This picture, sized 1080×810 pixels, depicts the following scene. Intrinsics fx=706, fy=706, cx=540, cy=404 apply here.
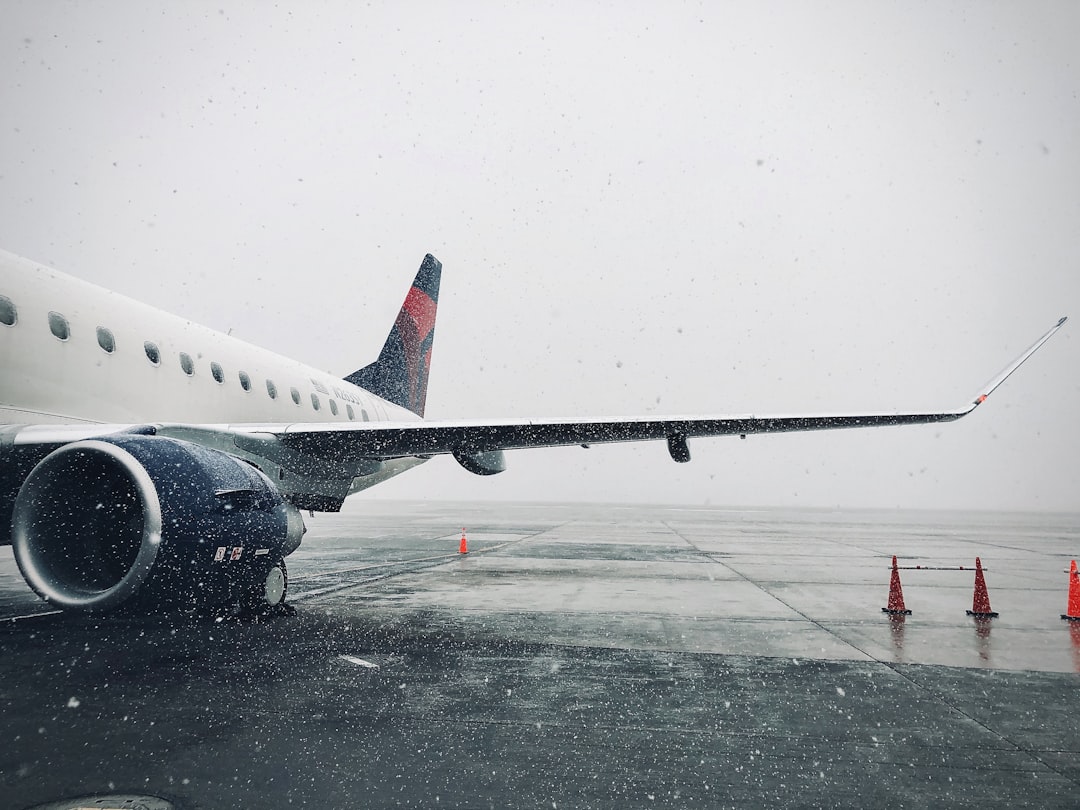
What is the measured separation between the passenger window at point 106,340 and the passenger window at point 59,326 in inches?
16.4

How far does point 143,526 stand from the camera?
567cm

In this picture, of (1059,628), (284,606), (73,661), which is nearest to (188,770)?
(73,661)

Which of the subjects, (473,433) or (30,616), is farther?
(473,433)

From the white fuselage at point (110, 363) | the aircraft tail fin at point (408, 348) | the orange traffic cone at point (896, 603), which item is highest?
the aircraft tail fin at point (408, 348)

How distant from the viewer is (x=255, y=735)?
4176mm

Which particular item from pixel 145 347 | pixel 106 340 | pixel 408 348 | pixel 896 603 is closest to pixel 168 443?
pixel 106 340

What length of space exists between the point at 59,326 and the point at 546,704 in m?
6.38

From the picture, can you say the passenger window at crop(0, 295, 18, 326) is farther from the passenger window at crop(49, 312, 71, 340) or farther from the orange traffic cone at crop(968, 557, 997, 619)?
the orange traffic cone at crop(968, 557, 997, 619)

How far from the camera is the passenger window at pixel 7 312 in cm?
680

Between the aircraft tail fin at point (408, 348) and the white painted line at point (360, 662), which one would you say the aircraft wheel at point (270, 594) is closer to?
the white painted line at point (360, 662)

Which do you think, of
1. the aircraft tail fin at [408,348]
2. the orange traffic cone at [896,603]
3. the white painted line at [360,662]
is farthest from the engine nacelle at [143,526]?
the aircraft tail fin at [408,348]

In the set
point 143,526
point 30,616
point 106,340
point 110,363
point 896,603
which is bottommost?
point 30,616

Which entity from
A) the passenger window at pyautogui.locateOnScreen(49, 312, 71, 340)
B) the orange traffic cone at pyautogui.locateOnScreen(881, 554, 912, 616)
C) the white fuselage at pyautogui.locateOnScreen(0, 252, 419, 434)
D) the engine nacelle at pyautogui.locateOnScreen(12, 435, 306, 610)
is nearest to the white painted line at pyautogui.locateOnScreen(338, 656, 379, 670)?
the engine nacelle at pyautogui.locateOnScreen(12, 435, 306, 610)

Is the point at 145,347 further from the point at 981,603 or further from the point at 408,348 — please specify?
the point at 408,348
